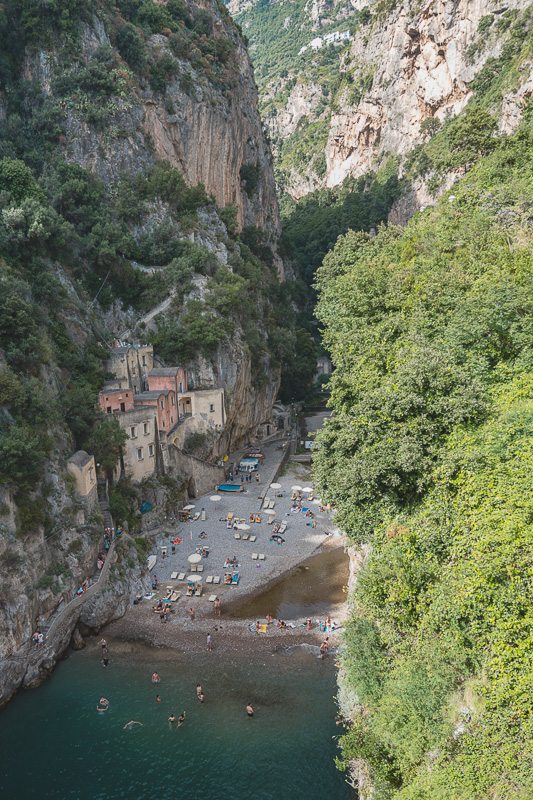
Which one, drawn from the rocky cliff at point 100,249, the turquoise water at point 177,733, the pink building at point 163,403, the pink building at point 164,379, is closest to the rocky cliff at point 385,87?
the rocky cliff at point 100,249

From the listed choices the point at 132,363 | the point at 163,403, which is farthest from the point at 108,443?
the point at 132,363

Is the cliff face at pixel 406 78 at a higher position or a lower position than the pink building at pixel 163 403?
higher

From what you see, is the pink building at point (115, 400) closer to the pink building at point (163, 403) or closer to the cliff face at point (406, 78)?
the pink building at point (163, 403)

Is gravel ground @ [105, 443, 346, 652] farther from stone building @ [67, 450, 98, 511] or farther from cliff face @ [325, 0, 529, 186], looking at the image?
cliff face @ [325, 0, 529, 186]

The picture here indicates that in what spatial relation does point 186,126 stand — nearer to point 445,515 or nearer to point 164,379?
point 164,379

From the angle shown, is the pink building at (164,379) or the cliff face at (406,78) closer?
the pink building at (164,379)

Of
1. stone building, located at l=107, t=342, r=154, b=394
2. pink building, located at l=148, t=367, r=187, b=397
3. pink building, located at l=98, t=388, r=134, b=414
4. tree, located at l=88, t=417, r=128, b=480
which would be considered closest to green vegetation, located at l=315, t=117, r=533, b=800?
tree, located at l=88, t=417, r=128, b=480
